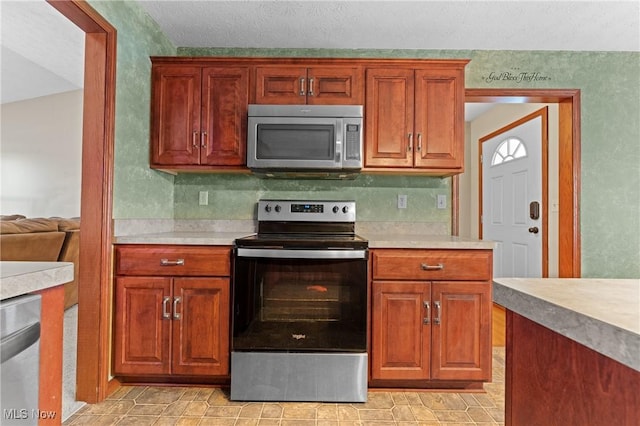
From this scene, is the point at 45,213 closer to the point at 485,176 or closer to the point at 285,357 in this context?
the point at 285,357

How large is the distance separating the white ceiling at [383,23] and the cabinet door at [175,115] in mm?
372

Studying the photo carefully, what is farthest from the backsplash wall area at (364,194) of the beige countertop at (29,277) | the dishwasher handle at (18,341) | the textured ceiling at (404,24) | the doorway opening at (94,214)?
the dishwasher handle at (18,341)

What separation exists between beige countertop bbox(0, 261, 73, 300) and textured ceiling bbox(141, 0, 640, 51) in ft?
6.31

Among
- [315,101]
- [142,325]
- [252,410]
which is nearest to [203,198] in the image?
[142,325]

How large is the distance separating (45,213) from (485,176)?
6.37 meters

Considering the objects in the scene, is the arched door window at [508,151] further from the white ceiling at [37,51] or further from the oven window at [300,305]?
the white ceiling at [37,51]

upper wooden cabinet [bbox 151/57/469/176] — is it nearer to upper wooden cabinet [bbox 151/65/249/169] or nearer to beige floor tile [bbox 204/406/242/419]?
upper wooden cabinet [bbox 151/65/249/169]

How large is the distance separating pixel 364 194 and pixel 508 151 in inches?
90.1

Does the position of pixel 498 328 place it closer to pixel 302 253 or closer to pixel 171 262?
pixel 302 253

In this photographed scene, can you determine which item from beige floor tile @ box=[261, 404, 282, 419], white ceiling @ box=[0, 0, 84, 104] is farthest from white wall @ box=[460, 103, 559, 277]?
white ceiling @ box=[0, 0, 84, 104]

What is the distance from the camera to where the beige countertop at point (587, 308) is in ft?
1.60

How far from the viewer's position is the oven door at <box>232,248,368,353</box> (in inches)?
79.1

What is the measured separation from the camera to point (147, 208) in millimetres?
2377

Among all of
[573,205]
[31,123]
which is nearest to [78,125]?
[31,123]
